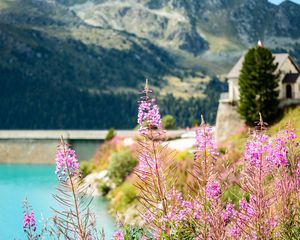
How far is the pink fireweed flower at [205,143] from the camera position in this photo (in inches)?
344

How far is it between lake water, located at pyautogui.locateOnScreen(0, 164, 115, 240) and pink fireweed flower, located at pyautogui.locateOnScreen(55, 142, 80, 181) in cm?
1929

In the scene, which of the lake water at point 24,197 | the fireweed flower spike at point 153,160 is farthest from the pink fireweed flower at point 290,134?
the lake water at point 24,197

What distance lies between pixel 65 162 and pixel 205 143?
1824mm

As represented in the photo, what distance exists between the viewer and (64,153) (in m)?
8.34

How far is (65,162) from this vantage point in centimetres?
837

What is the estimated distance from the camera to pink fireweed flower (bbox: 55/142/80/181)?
8312 millimetres

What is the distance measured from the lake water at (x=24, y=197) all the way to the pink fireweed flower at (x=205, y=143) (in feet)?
62.3

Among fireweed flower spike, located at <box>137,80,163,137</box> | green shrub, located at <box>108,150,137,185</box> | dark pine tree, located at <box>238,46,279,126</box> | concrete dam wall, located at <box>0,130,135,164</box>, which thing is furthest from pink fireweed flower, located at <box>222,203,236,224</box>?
concrete dam wall, located at <box>0,130,135,164</box>

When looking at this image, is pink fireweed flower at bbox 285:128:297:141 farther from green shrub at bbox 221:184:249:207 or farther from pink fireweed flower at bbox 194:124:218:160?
pink fireweed flower at bbox 194:124:218:160

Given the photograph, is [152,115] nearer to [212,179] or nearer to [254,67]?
[212,179]

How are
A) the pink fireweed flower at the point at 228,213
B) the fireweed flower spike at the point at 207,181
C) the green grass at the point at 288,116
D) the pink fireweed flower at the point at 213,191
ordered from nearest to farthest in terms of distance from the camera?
1. the fireweed flower spike at the point at 207,181
2. the pink fireweed flower at the point at 213,191
3. the pink fireweed flower at the point at 228,213
4. the green grass at the point at 288,116

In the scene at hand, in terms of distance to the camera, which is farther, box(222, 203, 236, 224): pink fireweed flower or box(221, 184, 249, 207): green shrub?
box(221, 184, 249, 207): green shrub

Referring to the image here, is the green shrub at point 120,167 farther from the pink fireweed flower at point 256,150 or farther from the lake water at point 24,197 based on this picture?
the pink fireweed flower at point 256,150

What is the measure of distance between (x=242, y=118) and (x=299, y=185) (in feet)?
173
